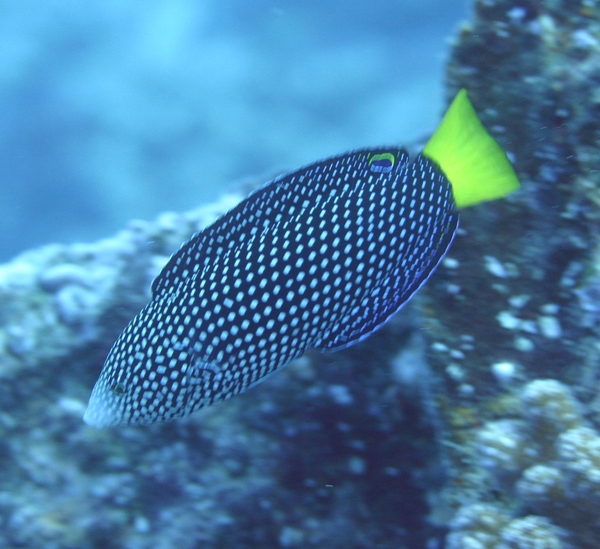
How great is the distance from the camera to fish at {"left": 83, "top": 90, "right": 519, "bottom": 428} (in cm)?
192

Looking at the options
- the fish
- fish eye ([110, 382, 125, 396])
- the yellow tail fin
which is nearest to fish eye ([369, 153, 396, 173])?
the fish

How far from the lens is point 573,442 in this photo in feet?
6.61

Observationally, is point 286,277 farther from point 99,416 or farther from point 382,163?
point 99,416

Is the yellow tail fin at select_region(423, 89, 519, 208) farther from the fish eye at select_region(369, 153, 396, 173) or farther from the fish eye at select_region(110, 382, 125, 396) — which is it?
the fish eye at select_region(110, 382, 125, 396)

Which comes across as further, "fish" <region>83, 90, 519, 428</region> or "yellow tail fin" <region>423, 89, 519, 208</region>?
"yellow tail fin" <region>423, 89, 519, 208</region>

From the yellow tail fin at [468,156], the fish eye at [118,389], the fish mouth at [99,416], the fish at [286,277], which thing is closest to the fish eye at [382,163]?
the fish at [286,277]

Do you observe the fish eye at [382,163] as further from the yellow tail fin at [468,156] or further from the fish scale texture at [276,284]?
the yellow tail fin at [468,156]

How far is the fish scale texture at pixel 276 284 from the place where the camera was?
1.92m

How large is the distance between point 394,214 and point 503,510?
4.36ft

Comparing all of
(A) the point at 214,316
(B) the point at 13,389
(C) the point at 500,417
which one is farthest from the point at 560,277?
(B) the point at 13,389

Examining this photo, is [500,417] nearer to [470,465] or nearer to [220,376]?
[470,465]

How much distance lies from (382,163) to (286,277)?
0.58m

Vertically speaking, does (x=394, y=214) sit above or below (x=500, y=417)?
above

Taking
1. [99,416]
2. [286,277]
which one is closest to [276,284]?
[286,277]
